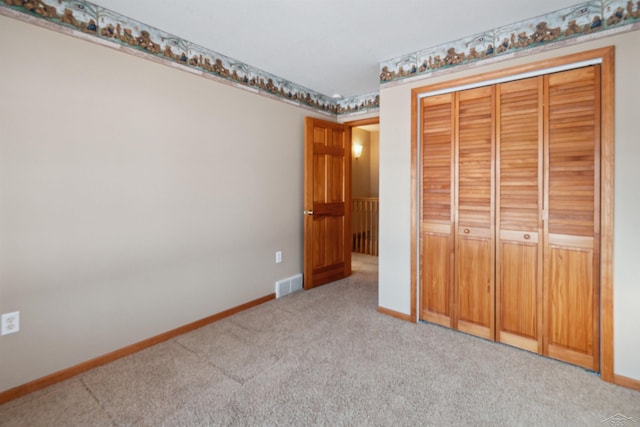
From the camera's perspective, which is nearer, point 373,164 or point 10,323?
point 10,323

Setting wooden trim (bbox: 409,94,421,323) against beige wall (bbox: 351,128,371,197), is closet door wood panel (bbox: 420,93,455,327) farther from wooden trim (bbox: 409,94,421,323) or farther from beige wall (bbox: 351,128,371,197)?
beige wall (bbox: 351,128,371,197)

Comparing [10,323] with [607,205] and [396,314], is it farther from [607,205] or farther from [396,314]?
[607,205]

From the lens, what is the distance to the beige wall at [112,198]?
188 cm

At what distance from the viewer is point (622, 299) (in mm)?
1994

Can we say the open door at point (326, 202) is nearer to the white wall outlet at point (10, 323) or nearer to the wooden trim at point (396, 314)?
the wooden trim at point (396, 314)

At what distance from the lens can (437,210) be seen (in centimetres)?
278

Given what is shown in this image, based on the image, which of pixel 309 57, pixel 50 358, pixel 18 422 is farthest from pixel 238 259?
pixel 309 57

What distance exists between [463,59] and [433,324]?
228 centimetres

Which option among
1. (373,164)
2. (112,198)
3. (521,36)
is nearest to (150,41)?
(112,198)

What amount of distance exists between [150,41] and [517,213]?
308 cm

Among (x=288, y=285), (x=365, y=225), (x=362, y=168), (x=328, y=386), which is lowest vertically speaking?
(x=328, y=386)

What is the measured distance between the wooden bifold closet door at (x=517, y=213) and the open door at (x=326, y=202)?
4.48ft

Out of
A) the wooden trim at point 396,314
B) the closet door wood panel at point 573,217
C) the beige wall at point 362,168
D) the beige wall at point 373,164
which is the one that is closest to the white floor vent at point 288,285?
the wooden trim at point 396,314

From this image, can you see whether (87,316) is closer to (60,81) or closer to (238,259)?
(238,259)
